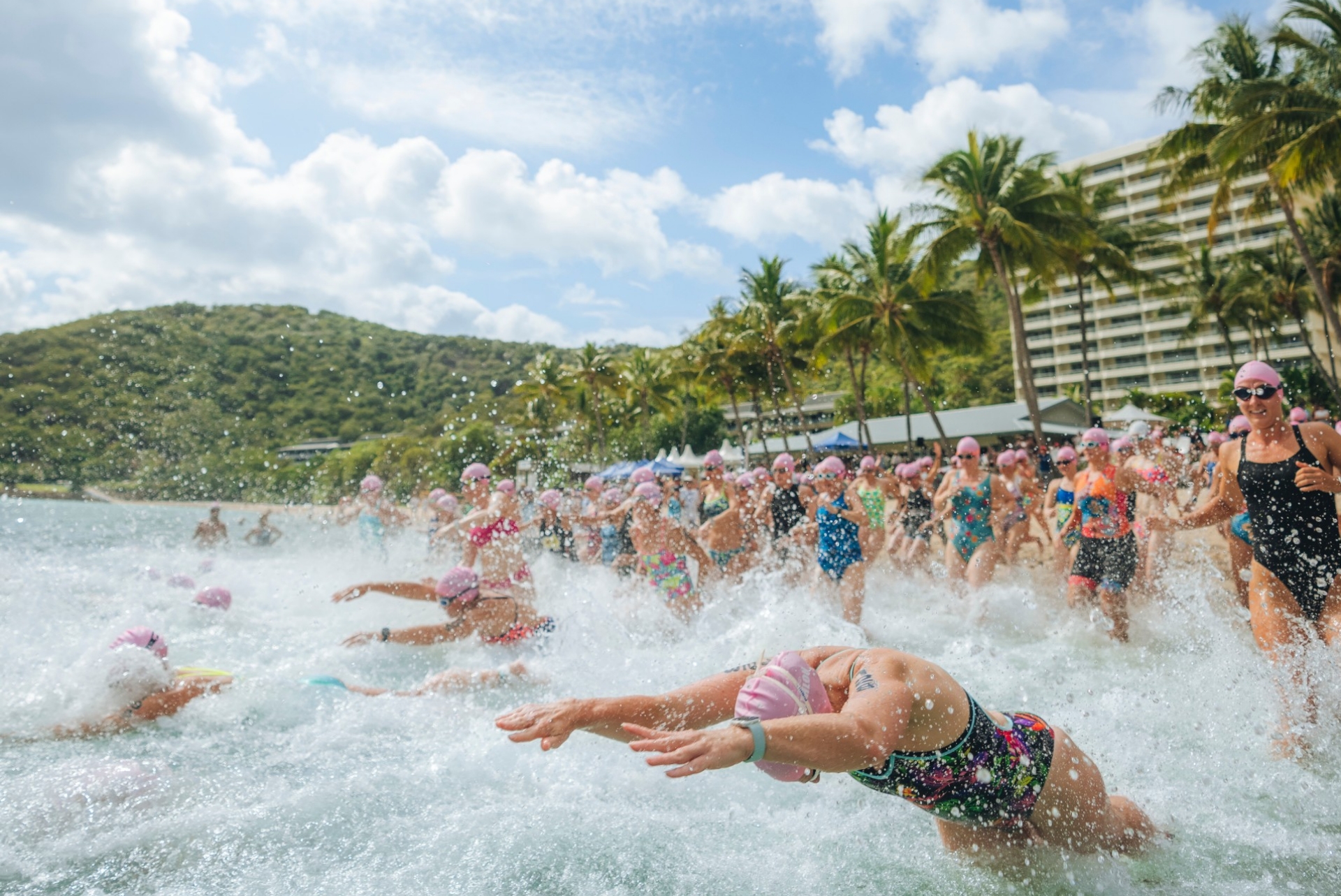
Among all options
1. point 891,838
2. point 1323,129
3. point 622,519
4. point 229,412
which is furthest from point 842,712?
point 229,412

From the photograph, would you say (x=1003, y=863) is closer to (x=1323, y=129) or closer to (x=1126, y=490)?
(x=1126, y=490)

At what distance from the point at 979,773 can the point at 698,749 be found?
4.17 ft

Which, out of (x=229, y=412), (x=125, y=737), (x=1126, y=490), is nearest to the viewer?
(x=125, y=737)

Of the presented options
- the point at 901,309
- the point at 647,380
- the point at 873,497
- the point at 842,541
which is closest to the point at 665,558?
the point at 842,541

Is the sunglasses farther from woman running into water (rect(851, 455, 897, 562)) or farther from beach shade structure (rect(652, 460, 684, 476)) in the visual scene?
beach shade structure (rect(652, 460, 684, 476))

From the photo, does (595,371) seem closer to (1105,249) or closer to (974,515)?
(1105,249)

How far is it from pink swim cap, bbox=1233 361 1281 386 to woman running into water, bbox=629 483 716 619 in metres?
4.36

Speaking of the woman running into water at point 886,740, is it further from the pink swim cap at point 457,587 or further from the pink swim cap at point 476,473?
the pink swim cap at point 476,473

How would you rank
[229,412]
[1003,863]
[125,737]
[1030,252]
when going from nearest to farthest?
1. [1003,863]
2. [125,737]
3. [1030,252]
4. [229,412]

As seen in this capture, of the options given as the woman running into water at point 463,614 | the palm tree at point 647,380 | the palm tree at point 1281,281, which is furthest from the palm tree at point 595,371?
the woman running into water at point 463,614

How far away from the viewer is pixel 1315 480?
12.2 ft

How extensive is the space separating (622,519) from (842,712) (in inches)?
342

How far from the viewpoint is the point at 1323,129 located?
1361cm

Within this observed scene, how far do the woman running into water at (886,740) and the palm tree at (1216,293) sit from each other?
43.0 metres
